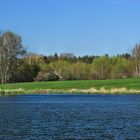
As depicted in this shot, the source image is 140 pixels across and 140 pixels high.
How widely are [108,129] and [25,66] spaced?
111 m

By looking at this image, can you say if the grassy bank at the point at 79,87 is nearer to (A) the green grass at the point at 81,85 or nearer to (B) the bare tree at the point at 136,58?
(A) the green grass at the point at 81,85

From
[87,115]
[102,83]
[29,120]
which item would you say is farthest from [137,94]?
[29,120]

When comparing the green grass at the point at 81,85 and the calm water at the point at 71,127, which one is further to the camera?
the green grass at the point at 81,85

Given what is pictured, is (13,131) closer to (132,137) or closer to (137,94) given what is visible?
(132,137)

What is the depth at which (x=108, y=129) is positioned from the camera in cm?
3756

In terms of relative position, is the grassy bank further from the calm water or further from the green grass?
the calm water

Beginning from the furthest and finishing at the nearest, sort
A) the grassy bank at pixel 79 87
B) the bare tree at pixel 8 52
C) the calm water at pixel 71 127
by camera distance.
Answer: the bare tree at pixel 8 52 → the grassy bank at pixel 79 87 → the calm water at pixel 71 127

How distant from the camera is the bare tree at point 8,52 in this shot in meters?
133

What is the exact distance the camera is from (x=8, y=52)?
13325cm

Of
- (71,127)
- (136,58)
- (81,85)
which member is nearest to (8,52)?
(81,85)

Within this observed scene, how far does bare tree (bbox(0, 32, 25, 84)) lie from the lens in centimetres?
13325

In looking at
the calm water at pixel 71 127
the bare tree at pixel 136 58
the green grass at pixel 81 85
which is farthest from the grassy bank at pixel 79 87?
the bare tree at pixel 136 58

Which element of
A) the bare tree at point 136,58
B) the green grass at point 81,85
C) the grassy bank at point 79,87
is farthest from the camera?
the bare tree at point 136,58

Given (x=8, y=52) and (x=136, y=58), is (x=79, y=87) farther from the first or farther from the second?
(x=136, y=58)
